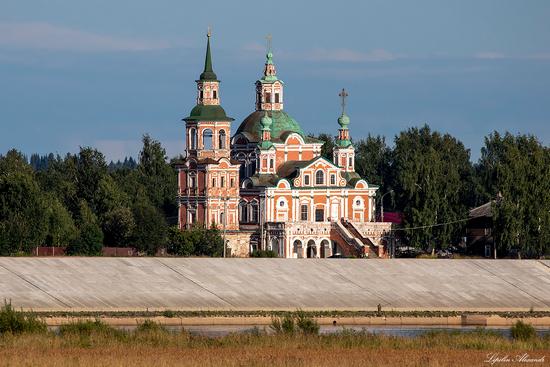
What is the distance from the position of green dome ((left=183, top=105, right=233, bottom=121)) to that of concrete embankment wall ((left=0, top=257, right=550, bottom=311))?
110 ft

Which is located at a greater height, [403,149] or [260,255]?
[403,149]

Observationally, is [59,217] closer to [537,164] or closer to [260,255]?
[260,255]

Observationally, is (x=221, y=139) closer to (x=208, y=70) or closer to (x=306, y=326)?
(x=208, y=70)

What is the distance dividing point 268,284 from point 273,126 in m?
48.1

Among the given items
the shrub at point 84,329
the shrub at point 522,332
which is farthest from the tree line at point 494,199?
the shrub at point 84,329

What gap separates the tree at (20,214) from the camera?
375 feet

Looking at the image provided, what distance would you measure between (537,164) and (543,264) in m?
16.8

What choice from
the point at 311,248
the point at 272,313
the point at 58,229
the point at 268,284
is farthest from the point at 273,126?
the point at 272,313

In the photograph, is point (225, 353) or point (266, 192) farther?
point (266, 192)

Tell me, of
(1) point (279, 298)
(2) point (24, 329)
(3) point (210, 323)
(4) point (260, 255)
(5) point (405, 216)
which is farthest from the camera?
(5) point (405, 216)

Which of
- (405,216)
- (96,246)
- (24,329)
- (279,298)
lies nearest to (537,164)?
(405,216)

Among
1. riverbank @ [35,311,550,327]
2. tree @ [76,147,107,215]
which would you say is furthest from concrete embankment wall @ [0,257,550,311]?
tree @ [76,147,107,215]

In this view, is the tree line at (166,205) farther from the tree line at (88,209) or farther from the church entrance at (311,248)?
the church entrance at (311,248)

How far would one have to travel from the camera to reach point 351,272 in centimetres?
10069
